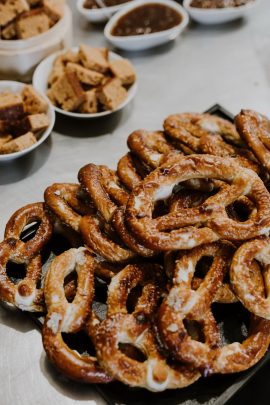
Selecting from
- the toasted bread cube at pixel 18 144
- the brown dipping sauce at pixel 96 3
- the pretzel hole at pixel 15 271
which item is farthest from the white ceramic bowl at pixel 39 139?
the brown dipping sauce at pixel 96 3

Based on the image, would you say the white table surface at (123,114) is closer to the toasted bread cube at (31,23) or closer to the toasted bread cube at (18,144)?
the toasted bread cube at (18,144)

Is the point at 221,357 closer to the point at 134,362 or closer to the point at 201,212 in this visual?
the point at 134,362

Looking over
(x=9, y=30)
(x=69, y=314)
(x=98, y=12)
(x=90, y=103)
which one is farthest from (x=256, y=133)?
(x=98, y=12)

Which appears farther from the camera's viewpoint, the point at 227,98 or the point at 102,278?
the point at 227,98

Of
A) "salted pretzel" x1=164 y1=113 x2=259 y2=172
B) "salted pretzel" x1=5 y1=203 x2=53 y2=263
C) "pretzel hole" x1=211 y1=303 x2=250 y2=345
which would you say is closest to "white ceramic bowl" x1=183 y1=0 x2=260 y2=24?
"salted pretzel" x1=164 y1=113 x2=259 y2=172

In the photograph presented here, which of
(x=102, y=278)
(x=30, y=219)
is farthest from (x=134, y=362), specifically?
(x=30, y=219)
